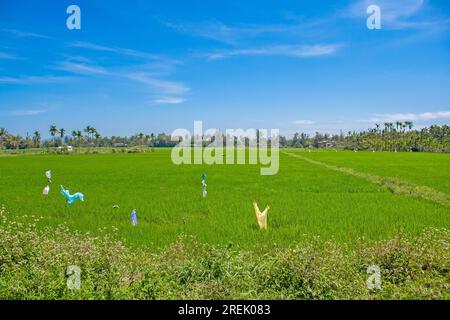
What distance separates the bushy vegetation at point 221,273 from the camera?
400 centimetres

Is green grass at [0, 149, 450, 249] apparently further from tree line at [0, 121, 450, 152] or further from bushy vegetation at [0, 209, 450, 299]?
tree line at [0, 121, 450, 152]

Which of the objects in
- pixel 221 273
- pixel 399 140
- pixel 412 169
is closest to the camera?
pixel 221 273

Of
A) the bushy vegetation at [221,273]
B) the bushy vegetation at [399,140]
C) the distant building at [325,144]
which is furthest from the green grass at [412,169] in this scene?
the distant building at [325,144]

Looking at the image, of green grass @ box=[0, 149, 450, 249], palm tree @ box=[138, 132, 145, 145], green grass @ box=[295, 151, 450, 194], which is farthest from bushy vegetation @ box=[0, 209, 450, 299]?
palm tree @ box=[138, 132, 145, 145]

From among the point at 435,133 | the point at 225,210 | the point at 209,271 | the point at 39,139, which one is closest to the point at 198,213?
the point at 225,210

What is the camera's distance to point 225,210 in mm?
9953

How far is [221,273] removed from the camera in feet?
14.4

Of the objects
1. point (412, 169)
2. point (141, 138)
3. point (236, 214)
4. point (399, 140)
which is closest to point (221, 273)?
point (236, 214)

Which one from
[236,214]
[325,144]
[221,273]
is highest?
[325,144]

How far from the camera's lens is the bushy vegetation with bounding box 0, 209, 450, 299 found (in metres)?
4.00

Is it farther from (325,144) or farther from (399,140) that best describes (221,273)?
(325,144)

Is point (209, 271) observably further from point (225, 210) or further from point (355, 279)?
point (225, 210)
